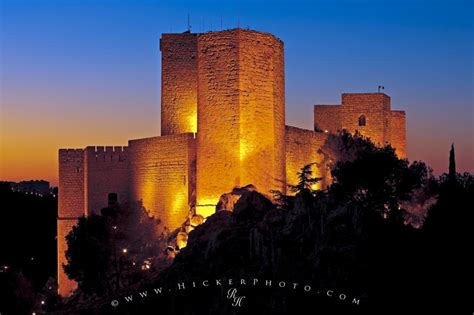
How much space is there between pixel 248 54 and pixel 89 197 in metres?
11.2

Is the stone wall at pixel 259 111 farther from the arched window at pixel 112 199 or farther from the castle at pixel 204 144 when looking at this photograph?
the arched window at pixel 112 199

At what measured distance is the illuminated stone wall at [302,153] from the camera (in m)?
37.5

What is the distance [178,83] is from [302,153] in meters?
6.24

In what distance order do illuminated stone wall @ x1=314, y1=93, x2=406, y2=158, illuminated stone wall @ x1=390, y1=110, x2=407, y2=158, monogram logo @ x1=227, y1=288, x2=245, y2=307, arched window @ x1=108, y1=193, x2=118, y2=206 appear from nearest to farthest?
monogram logo @ x1=227, y1=288, x2=245, y2=307
arched window @ x1=108, y1=193, x2=118, y2=206
illuminated stone wall @ x1=314, y1=93, x2=406, y2=158
illuminated stone wall @ x1=390, y1=110, x2=407, y2=158

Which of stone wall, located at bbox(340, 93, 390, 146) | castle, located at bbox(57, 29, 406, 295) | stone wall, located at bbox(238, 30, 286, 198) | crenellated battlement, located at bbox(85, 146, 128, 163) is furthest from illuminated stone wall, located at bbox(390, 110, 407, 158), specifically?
crenellated battlement, located at bbox(85, 146, 128, 163)

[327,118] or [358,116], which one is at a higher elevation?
[358,116]

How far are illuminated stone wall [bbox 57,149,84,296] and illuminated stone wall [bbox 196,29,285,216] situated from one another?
30.1 feet

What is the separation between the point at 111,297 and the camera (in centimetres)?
3108

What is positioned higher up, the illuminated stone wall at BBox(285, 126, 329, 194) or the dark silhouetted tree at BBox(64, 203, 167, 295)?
the illuminated stone wall at BBox(285, 126, 329, 194)

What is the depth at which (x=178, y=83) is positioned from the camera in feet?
131

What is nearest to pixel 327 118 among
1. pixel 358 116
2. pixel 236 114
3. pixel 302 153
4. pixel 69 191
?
pixel 358 116

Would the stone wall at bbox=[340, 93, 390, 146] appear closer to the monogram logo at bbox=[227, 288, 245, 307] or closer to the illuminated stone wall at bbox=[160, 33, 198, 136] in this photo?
the illuminated stone wall at bbox=[160, 33, 198, 136]

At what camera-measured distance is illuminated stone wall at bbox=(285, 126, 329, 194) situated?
37.5 m

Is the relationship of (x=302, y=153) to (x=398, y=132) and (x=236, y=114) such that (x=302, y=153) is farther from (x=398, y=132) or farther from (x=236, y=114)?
(x=398, y=132)
